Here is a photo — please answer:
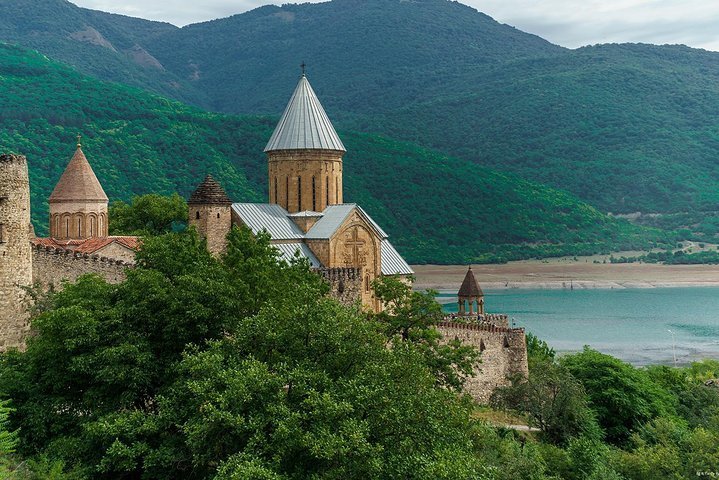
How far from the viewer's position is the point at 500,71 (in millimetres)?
138375

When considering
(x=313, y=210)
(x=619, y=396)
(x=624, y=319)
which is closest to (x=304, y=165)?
(x=313, y=210)

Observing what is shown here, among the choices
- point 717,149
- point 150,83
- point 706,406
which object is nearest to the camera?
point 706,406

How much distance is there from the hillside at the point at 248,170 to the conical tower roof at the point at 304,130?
390 inches

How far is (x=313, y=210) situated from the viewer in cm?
2389

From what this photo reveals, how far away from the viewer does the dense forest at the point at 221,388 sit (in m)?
9.11

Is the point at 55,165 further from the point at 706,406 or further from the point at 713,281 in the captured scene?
the point at 713,281

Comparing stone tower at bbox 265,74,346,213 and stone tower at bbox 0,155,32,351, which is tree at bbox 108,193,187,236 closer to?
stone tower at bbox 265,74,346,213

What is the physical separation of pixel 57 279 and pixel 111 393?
5.22 m

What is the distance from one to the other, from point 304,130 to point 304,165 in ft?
3.35

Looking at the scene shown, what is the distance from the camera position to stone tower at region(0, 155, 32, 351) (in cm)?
1209

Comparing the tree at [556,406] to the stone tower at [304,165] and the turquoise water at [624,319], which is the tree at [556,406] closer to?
the stone tower at [304,165]

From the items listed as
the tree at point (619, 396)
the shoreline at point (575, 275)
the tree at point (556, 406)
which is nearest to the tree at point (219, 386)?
the tree at point (556, 406)

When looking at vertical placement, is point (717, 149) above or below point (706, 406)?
above

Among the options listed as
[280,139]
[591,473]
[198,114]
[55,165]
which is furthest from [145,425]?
[198,114]
